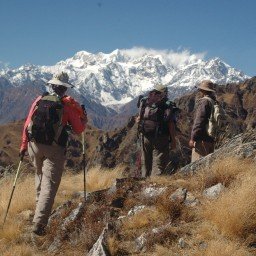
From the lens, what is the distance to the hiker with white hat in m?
11.3

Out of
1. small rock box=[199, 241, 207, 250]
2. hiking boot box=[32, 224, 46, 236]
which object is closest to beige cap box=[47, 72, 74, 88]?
hiking boot box=[32, 224, 46, 236]

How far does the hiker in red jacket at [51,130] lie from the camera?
9055 mm

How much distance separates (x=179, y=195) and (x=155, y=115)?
3.66m

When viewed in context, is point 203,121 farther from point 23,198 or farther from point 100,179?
point 23,198

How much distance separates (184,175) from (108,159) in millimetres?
159150

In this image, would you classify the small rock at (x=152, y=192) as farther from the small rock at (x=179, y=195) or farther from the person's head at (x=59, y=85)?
the person's head at (x=59, y=85)

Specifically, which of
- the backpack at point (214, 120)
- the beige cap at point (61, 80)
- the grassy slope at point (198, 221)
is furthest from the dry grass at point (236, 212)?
the backpack at point (214, 120)

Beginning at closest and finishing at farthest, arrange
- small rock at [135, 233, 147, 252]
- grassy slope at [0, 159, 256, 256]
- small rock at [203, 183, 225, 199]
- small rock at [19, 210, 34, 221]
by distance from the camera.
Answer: grassy slope at [0, 159, 256, 256] → small rock at [135, 233, 147, 252] → small rock at [203, 183, 225, 199] → small rock at [19, 210, 34, 221]

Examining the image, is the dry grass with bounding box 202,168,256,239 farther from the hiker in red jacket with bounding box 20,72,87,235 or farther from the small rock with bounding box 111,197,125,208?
the hiker in red jacket with bounding box 20,72,87,235

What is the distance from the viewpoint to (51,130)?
30.1ft

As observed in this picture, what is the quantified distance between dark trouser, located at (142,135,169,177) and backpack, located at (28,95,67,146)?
3212mm

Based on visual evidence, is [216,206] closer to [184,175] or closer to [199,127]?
[184,175]

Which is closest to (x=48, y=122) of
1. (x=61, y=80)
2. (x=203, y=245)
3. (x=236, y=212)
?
(x=61, y=80)

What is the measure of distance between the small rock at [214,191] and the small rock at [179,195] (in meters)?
0.35
